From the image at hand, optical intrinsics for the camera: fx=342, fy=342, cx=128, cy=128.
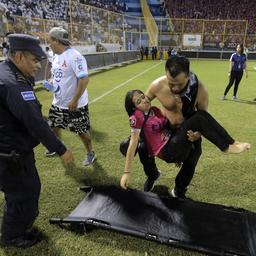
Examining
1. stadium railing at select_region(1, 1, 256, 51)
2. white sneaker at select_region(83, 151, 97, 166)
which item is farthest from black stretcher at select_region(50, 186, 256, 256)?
stadium railing at select_region(1, 1, 256, 51)

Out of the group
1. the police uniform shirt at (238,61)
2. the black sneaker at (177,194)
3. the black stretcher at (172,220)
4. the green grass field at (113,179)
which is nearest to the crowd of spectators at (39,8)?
the police uniform shirt at (238,61)

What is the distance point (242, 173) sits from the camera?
16.5ft

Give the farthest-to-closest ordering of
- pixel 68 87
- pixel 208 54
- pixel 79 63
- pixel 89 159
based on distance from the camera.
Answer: pixel 208 54
pixel 89 159
pixel 68 87
pixel 79 63

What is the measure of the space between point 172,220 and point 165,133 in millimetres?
968

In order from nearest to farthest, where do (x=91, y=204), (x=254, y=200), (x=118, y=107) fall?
(x=91, y=204) < (x=254, y=200) < (x=118, y=107)

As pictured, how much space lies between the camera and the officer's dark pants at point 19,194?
2929 mm

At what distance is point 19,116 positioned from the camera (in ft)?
8.63

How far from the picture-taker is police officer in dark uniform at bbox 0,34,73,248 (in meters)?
2.62

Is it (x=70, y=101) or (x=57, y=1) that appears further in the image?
(x=57, y=1)

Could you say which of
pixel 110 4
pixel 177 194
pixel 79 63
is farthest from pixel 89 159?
pixel 110 4

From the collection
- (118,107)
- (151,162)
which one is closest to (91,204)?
(151,162)

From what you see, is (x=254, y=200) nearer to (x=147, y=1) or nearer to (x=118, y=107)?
(x=118, y=107)

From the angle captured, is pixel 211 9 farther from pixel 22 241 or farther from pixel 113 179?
pixel 22 241

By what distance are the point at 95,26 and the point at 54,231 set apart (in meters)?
19.5
